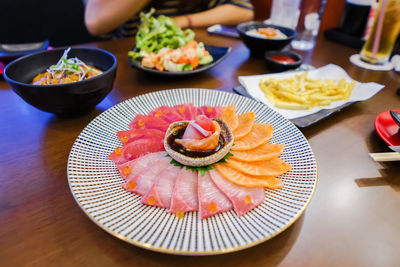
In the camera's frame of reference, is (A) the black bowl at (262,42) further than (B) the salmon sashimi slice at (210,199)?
Yes

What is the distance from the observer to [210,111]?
1.51 metres

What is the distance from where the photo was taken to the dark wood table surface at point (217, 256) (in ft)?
2.88

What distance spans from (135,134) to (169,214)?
0.52 m

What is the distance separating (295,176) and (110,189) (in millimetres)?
793

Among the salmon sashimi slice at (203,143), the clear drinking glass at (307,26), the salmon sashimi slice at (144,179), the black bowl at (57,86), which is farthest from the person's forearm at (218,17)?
the salmon sashimi slice at (144,179)

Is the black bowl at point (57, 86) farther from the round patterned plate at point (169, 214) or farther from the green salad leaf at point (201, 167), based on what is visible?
the green salad leaf at point (201, 167)

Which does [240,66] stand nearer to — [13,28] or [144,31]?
[144,31]

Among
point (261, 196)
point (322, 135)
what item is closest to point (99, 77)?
point (261, 196)

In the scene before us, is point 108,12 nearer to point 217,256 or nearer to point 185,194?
point 185,194

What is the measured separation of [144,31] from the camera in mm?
2545

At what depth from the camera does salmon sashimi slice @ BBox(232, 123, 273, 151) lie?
4.20 ft

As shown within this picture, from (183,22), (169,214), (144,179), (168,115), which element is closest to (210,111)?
(168,115)

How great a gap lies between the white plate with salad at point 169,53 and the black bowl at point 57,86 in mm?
452

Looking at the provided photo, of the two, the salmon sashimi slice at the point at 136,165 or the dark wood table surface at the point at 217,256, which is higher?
the salmon sashimi slice at the point at 136,165
